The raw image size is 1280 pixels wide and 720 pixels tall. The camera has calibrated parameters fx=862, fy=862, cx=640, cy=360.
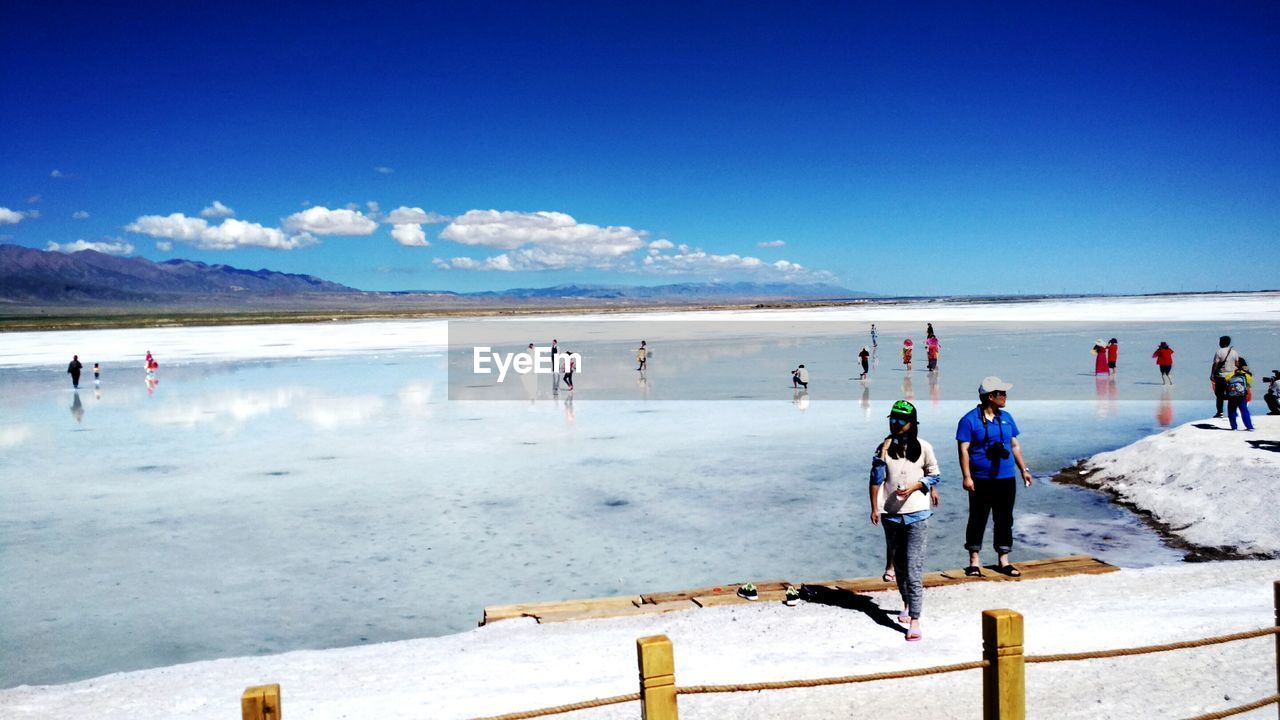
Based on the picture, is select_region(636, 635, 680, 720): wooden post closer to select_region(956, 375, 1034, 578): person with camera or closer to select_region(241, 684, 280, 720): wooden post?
select_region(241, 684, 280, 720): wooden post

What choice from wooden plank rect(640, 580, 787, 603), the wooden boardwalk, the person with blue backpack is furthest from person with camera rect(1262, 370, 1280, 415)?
wooden plank rect(640, 580, 787, 603)

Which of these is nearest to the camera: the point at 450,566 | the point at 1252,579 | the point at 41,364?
the point at 1252,579

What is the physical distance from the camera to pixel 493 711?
581 cm

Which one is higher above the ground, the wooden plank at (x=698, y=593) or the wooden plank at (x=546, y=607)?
the wooden plank at (x=698, y=593)

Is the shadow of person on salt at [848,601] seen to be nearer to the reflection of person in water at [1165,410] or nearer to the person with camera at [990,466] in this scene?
the person with camera at [990,466]

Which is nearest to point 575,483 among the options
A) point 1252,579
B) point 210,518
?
point 210,518

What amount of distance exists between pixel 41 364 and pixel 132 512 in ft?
116

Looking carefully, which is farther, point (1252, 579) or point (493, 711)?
point (1252, 579)

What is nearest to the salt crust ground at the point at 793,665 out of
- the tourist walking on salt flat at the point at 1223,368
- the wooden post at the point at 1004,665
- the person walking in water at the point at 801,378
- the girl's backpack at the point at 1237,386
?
the wooden post at the point at 1004,665

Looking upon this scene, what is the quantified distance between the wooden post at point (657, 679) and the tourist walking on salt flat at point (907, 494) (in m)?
3.45

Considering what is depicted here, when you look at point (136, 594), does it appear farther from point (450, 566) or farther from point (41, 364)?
point (41, 364)

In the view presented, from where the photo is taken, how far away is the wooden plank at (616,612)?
7740 millimetres

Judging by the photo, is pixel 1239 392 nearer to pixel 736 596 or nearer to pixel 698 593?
pixel 736 596

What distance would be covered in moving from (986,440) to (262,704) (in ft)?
22.0
